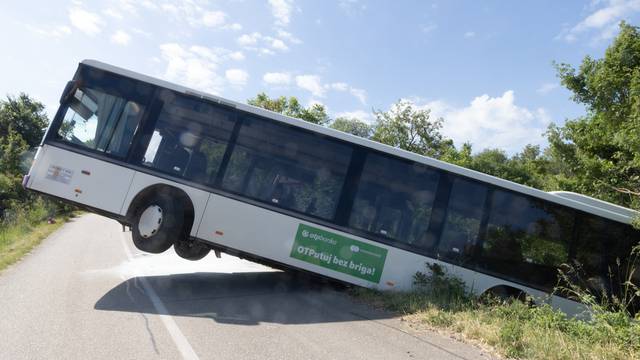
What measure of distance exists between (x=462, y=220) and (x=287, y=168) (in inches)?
144

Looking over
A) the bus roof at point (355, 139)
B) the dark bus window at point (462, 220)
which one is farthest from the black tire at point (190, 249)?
the dark bus window at point (462, 220)

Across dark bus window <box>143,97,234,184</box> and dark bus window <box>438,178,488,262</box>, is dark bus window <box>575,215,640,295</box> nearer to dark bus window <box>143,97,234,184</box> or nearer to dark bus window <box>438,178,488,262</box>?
dark bus window <box>438,178,488,262</box>

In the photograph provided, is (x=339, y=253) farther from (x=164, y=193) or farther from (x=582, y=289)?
(x=582, y=289)

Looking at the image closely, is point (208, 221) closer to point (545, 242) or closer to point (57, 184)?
point (57, 184)

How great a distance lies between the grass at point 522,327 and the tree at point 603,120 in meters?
9.00

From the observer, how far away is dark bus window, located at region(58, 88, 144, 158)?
9039 mm

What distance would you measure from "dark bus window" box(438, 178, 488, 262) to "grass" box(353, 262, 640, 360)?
1209mm

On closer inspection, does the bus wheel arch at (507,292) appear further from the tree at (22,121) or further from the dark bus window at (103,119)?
the tree at (22,121)

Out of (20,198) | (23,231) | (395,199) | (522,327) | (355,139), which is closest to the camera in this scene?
(522,327)

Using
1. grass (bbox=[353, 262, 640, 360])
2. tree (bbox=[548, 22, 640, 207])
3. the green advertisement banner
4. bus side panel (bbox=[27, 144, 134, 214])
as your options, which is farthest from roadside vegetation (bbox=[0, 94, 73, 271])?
tree (bbox=[548, 22, 640, 207])

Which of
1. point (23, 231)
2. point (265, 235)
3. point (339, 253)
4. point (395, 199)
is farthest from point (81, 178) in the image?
point (23, 231)

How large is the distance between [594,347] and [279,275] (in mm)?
7252

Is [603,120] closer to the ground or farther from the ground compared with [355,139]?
farther from the ground

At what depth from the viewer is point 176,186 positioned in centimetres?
891
